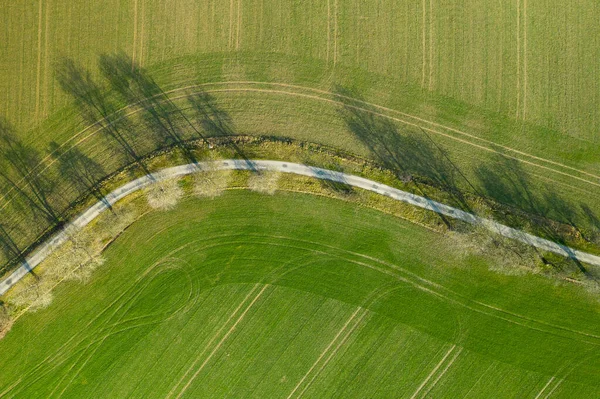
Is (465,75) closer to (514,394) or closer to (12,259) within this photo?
(514,394)

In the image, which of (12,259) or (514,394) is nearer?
(12,259)

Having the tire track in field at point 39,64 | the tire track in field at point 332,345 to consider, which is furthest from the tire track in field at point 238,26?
the tire track in field at point 332,345

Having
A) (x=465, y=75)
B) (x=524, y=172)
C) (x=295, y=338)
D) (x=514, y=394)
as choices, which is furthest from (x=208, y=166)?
(x=514, y=394)

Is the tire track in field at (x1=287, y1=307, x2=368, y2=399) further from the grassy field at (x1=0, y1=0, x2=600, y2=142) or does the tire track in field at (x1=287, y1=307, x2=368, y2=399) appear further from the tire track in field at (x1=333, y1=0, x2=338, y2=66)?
the tire track in field at (x1=333, y1=0, x2=338, y2=66)

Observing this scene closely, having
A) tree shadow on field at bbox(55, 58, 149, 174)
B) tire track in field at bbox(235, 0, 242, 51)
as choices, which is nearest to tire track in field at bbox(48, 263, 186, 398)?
Result: tree shadow on field at bbox(55, 58, 149, 174)

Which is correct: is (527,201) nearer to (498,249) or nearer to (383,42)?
(498,249)

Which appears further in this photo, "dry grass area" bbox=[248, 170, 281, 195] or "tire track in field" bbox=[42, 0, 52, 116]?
"dry grass area" bbox=[248, 170, 281, 195]

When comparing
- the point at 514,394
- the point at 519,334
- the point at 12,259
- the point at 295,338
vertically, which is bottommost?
the point at 514,394
